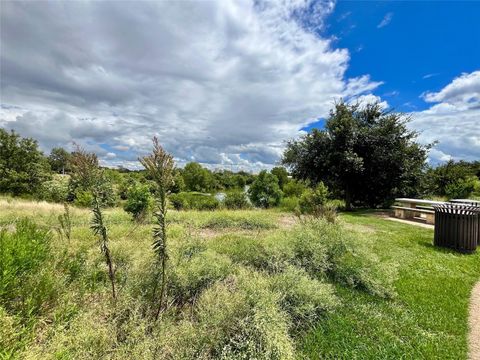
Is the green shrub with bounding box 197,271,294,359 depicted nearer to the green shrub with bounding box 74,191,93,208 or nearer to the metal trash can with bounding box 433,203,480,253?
the green shrub with bounding box 74,191,93,208

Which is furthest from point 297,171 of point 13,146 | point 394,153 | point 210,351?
point 13,146

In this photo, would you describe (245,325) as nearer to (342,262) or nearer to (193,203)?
(342,262)

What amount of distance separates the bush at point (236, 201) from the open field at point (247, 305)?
36.8 ft

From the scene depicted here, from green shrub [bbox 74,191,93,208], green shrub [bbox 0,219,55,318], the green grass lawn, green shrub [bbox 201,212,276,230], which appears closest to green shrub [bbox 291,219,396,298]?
the green grass lawn

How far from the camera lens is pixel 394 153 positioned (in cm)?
1460

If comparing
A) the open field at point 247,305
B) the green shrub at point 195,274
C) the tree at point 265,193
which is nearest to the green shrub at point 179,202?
the tree at point 265,193

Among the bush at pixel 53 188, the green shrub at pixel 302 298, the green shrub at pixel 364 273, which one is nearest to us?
the green shrub at pixel 302 298

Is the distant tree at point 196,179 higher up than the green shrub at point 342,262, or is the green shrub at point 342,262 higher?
the distant tree at point 196,179

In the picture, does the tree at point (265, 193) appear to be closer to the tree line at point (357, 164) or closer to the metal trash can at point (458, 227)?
the tree line at point (357, 164)

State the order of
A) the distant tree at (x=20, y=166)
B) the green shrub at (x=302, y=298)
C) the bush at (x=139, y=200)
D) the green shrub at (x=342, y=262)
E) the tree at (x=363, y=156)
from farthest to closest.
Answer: the distant tree at (x=20, y=166) < the tree at (x=363, y=156) < the bush at (x=139, y=200) < the green shrub at (x=342, y=262) < the green shrub at (x=302, y=298)

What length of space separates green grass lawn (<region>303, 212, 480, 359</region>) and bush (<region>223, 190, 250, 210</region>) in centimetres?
1152

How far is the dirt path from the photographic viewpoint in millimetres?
3053

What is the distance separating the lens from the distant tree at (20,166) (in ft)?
69.2

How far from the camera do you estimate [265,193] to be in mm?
18797
